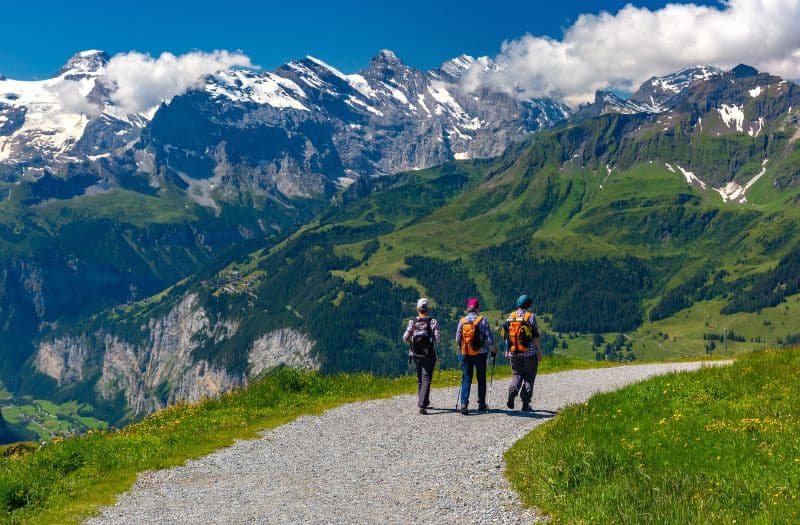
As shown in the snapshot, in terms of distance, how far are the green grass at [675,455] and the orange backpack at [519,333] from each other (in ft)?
14.6

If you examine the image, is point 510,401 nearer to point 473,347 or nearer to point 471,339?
point 473,347

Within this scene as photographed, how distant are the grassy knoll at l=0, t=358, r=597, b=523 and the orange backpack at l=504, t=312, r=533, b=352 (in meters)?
8.64

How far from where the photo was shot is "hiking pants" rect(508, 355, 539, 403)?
88.3ft

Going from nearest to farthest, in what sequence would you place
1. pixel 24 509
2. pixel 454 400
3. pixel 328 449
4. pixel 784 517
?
pixel 784 517
pixel 24 509
pixel 328 449
pixel 454 400

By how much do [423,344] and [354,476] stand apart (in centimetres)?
915

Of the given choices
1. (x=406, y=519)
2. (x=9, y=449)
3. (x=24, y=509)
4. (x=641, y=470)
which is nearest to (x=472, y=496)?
(x=406, y=519)

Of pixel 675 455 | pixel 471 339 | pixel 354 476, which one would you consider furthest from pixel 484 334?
pixel 675 455

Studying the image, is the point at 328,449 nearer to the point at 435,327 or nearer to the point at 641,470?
the point at 435,327

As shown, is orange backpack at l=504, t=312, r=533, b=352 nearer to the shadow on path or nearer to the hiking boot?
the hiking boot

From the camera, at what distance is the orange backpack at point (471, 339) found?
27656 mm

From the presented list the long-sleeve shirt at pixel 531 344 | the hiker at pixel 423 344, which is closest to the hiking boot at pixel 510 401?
the long-sleeve shirt at pixel 531 344

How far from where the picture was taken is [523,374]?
27.2 m

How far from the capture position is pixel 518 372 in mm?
27219

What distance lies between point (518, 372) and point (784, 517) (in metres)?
15.7
